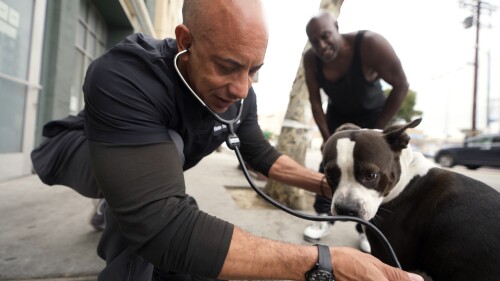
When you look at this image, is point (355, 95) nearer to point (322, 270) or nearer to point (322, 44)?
point (322, 44)

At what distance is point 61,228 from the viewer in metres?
2.43

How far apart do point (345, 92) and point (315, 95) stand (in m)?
0.31

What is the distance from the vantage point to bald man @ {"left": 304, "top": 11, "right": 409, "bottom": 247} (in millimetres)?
2363

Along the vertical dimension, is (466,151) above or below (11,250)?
above

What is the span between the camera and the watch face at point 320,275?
3.51 ft

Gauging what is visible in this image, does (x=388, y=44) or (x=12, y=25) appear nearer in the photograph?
(x=388, y=44)

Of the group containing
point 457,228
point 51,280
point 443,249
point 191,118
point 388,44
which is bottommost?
point 51,280

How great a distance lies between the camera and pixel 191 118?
1.53 m

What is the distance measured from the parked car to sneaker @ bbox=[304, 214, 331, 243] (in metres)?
13.6

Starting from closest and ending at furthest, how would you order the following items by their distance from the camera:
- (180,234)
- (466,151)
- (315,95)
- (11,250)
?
(180,234)
(11,250)
(315,95)
(466,151)

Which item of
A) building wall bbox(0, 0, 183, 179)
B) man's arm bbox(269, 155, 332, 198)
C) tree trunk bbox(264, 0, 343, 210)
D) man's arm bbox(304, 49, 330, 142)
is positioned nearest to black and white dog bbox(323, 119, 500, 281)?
man's arm bbox(269, 155, 332, 198)

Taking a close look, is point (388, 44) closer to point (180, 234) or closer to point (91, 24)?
point (180, 234)

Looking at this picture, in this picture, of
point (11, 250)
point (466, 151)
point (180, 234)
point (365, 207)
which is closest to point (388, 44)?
point (365, 207)

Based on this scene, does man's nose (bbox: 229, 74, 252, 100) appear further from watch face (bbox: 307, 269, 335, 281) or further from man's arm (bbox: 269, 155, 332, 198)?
man's arm (bbox: 269, 155, 332, 198)
